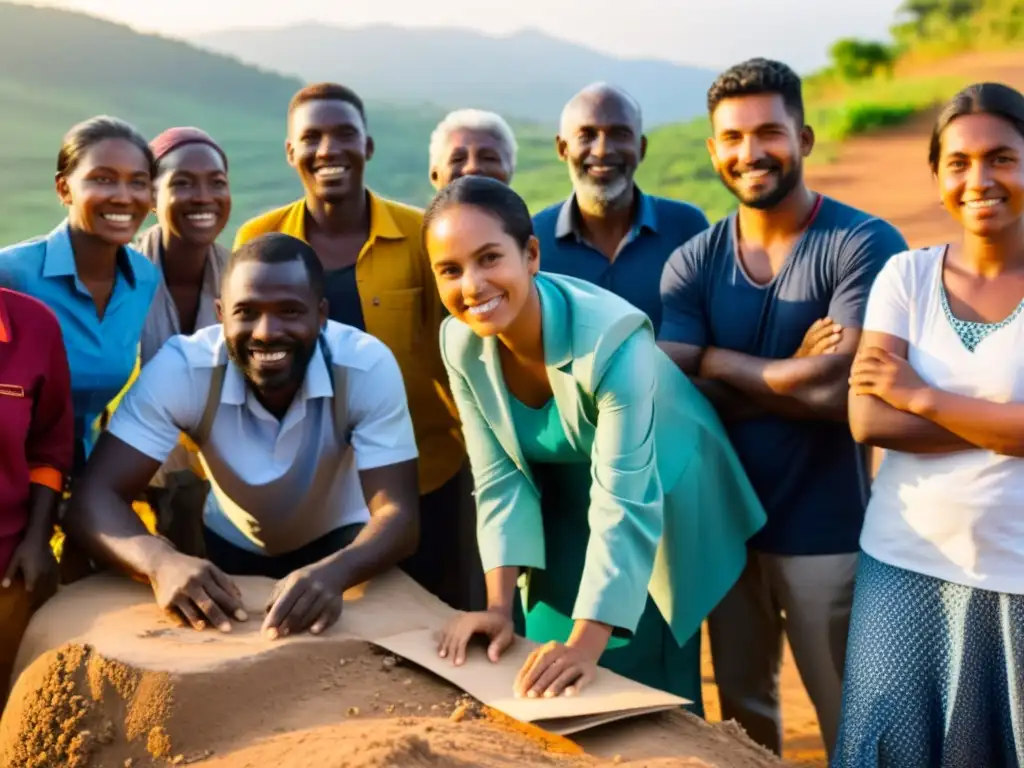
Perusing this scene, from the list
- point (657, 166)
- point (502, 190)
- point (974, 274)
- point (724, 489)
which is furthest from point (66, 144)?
point (657, 166)

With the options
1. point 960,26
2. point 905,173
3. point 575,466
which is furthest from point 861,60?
point 575,466

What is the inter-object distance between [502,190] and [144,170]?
1.51 metres

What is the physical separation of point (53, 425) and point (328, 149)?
1.47 m

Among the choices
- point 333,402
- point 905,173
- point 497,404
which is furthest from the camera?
point 905,173

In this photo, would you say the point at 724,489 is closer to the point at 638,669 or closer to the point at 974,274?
the point at 638,669

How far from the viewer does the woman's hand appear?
2609 mm

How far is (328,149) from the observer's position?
13.3ft

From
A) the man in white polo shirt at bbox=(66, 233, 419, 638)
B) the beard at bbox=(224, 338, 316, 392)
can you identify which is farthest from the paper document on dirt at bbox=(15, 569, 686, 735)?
the beard at bbox=(224, 338, 316, 392)

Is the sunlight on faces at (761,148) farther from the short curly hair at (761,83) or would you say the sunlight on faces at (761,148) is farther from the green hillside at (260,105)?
the green hillside at (260,105)

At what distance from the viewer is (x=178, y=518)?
369 cm

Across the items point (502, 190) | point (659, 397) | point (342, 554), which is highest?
point (502, 190)

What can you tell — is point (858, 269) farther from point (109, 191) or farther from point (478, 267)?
point (109, 191)

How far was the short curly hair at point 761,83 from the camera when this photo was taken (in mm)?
3262

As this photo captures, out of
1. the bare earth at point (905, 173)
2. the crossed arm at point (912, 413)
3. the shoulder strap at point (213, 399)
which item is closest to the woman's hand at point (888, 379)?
the crossed arm at point (912, 413)
